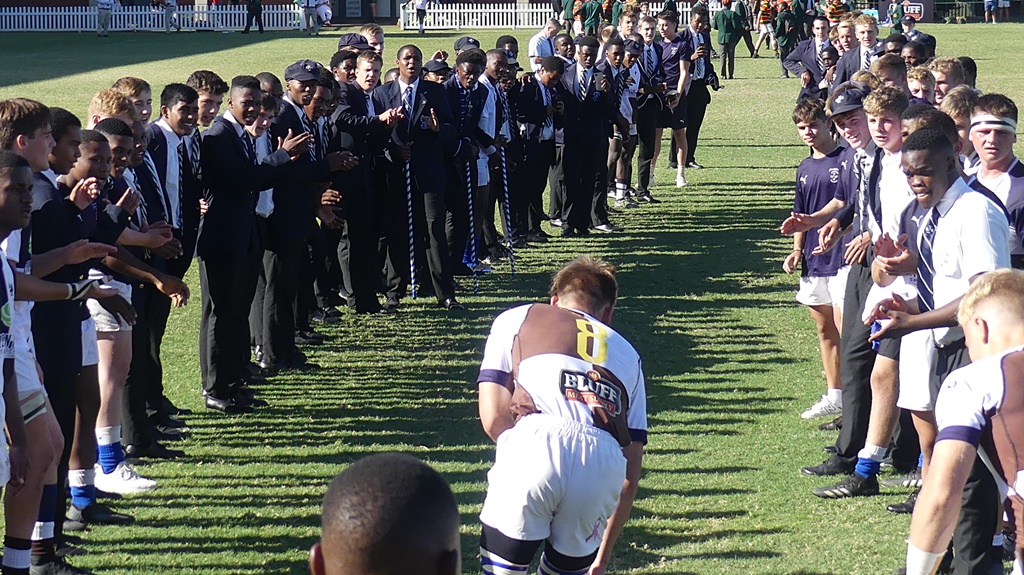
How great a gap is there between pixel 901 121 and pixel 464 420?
357 centimetres

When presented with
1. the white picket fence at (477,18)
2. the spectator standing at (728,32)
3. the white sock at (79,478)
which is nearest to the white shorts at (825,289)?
the white sock at (79,478)

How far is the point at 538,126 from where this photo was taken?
15109mm

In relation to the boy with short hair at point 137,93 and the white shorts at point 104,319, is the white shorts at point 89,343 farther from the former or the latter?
the boy with short hair at point 137,93

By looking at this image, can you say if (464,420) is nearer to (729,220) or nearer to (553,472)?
(553,472)

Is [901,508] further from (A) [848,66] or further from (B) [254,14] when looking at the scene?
(B) [254,14]

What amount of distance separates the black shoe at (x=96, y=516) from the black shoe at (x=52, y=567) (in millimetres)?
762

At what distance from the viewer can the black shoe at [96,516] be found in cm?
699

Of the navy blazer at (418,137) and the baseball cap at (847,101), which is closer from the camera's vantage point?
the baseball cap at (847,101)

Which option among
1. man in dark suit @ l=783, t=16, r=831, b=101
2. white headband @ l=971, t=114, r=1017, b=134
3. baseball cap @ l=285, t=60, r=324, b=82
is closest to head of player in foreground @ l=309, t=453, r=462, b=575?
white headband @ l=971, t=114, r=1017, b=134

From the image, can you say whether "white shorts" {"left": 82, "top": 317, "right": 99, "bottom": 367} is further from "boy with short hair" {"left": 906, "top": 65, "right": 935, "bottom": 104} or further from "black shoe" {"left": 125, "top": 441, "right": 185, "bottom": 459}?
"boy with short hair" {"left": 906, "top": 65, "right": 935, "bottom": 104}

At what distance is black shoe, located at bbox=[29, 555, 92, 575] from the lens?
611 cm

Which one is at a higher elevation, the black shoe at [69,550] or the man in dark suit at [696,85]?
the man in dark suit at [696,85]

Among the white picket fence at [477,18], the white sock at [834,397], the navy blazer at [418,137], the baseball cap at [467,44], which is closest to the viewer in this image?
the white sock at [834,397]

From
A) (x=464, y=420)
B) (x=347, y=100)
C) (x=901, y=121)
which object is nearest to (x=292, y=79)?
(x=347, y=100)
